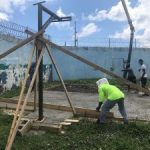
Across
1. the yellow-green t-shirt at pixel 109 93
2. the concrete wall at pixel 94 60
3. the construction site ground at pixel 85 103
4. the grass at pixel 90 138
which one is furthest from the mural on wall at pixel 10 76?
the yellow-green t-shirt at pixel 109 93

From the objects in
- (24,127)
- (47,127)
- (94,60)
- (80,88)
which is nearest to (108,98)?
(47,127)

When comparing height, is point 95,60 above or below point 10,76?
above

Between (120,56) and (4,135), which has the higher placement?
(120,56)

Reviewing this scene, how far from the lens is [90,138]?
388 inches

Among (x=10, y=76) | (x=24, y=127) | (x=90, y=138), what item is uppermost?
(x=10, y=76)

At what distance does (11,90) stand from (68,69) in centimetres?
907

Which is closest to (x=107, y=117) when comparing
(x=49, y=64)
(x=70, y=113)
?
(x=70, y=113)

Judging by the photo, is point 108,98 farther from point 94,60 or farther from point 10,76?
point 94,60

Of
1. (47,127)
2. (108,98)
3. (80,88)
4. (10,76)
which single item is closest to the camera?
(47,127)

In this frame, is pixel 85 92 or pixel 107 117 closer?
pixel 107 117

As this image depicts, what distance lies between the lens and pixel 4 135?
9969 mm

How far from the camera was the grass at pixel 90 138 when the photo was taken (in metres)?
9.19

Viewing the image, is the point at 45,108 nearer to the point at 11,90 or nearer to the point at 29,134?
the point at 29,134

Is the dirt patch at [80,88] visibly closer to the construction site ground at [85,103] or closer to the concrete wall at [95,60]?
the construction site ground at [85,103]
